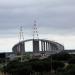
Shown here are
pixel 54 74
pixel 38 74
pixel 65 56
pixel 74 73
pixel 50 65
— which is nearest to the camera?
pixel 74 73

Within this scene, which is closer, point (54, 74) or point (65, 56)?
point (54, 74)

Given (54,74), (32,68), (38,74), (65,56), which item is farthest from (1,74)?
(65,56)

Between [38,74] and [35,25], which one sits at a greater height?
→ [35,25]

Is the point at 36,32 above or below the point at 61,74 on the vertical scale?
above

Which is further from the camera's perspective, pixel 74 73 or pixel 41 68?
pixel 41 68

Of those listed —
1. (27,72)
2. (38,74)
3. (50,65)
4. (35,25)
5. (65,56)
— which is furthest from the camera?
(35,25)

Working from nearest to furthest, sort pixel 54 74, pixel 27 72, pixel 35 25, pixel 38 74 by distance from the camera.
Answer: pixel 54 74 → pixel 38 74 → pixel 27 72 → pixel 35 25

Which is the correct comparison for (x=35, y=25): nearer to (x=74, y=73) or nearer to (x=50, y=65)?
(x=50, y=65)

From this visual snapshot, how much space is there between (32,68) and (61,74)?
22.6m

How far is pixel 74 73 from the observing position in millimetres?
58906

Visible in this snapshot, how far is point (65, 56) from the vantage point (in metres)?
131

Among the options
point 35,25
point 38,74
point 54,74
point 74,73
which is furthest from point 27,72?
point 35,25

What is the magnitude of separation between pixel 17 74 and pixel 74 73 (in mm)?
23169

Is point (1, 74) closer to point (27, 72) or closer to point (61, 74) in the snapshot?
point (27, 72)
